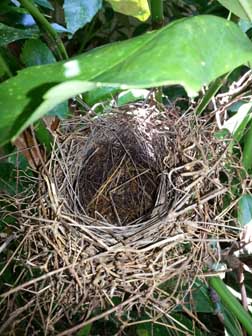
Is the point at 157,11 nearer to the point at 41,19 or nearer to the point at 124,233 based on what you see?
the point at 41,19

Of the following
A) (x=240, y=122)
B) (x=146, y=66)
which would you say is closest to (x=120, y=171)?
(x=240, y=122)

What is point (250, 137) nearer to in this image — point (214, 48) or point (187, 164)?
point (187, 164)

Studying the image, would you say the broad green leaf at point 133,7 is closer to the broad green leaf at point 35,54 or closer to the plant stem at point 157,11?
the plant stem at point 157,11

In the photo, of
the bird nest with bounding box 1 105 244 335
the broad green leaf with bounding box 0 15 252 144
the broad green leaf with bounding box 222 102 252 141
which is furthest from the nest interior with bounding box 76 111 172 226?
the broad green leaf with bounding box 0 15 252 144

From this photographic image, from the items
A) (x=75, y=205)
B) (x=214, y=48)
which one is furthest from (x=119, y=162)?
(x=214, y=48)

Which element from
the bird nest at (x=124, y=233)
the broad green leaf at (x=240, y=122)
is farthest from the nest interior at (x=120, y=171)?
the broad green leaf at (x=240, y=122)

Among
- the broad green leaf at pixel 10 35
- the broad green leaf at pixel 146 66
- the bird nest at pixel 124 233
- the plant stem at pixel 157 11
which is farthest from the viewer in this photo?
the broad green leaf at pixel 10 35
